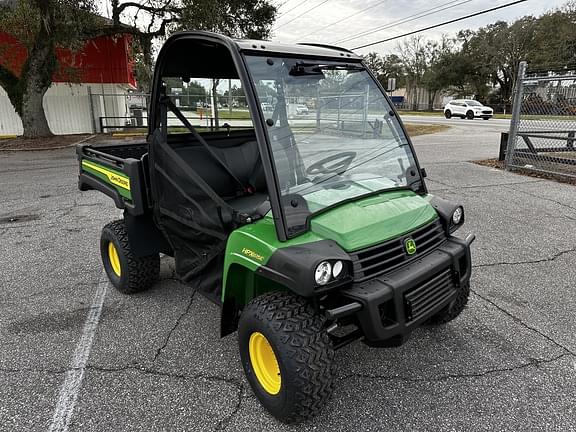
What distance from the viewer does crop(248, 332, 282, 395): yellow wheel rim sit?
223 cm

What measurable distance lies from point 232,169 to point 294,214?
4.54 feet

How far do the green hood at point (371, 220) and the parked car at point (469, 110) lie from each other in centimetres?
3197

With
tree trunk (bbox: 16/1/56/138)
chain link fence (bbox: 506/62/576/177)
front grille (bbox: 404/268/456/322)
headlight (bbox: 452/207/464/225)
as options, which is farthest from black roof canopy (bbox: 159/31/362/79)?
tree trunk (bbox: 16/1/56/138)

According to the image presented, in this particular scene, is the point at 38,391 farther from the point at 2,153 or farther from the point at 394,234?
the point at 2,153

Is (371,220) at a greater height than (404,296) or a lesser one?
greater

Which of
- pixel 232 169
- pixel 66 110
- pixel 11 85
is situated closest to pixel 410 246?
pixel 232 169

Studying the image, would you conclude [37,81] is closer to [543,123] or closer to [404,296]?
[543,123]

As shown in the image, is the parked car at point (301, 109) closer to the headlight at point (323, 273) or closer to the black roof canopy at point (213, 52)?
the black roof canopy at point (213, 52)

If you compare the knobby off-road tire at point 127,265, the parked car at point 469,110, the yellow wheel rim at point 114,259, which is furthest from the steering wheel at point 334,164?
the parked car at point 469,110

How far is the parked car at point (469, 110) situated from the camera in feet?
100

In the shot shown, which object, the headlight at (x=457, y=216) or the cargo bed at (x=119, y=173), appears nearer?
the headlight at (x=457, y=216)

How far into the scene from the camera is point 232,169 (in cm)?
340

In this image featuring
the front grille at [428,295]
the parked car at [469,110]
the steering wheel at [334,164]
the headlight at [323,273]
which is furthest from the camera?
the parked car at [469,110]

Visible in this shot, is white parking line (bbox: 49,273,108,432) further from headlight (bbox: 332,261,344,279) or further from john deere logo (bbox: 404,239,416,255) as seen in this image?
john deere logo (bbox: 404,239,416,255)
